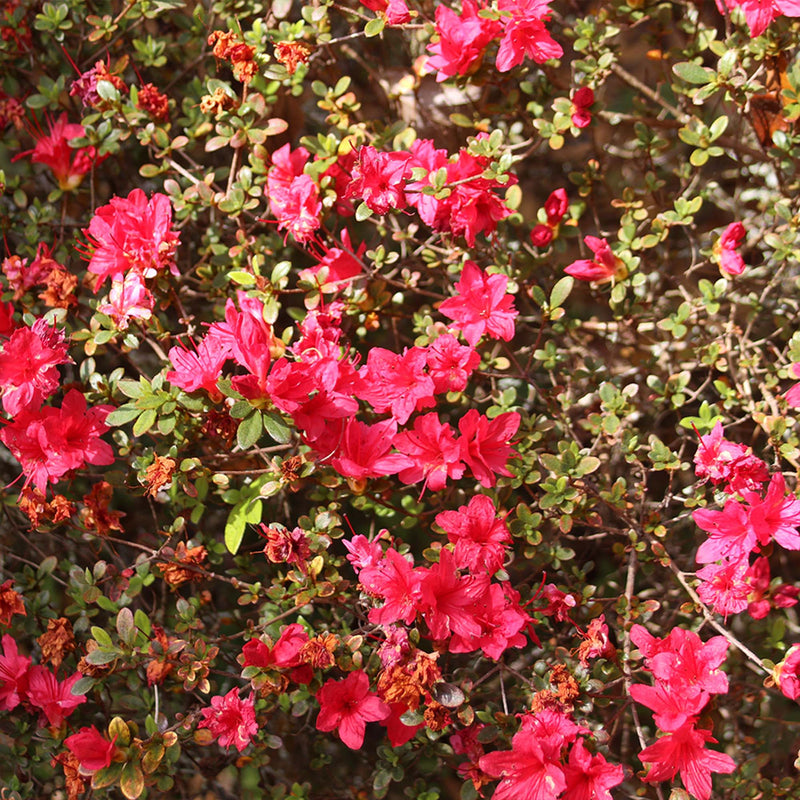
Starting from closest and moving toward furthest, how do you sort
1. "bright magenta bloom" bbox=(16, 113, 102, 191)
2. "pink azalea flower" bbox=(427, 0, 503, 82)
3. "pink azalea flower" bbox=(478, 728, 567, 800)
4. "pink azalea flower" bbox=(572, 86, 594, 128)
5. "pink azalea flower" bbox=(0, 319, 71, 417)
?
"pink azalea flower" bbox=(478, 728, 567, 800) < "pink azalea flower" bbox=(0, 319, 71, 417) < "pink azalea flower" bbox=(427, 0, 503, 82) < "pink azalea flower" bbox=(572, 86, 594, 128) < "bright magenta bloom" bbox=(16, 113, 102, 191)

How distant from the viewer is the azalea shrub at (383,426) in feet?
4.34

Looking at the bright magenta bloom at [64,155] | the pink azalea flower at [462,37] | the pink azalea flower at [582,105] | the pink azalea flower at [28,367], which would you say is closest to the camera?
the pink azalea flower at [28,367]

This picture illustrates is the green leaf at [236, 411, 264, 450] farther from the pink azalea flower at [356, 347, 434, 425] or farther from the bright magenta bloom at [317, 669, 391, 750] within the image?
the bright magenta bloom at [317, 669, 391, 750]

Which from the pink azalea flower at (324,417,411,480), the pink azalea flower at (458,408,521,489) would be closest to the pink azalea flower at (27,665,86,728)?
the pink azalea flower at (324,417,411,480)

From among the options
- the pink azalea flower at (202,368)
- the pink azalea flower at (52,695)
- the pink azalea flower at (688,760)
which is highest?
the pink azalea flower at (202,368)

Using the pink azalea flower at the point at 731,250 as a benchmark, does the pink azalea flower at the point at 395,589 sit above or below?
below

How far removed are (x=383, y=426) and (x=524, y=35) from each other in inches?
26.5

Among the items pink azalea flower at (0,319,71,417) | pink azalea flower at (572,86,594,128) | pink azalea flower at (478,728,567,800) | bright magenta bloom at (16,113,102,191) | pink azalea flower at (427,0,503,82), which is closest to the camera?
pink azalea flower at (478,728,567,800)

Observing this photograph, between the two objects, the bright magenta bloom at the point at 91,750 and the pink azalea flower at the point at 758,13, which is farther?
the pink azalea flower at the point at 758,13

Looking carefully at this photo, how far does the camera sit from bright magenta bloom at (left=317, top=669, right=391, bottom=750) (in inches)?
52.1

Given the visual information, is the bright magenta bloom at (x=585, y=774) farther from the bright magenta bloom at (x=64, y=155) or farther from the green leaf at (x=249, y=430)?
the bright magenta bloom at (x=64, y=155)

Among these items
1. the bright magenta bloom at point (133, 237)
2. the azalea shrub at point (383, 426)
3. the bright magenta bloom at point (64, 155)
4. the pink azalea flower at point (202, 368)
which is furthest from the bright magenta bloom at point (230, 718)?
the bright magenta bloom at point (64, 155)

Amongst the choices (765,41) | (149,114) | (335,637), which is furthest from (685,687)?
(149,114)

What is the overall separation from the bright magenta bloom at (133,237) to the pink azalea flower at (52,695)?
0.63 metres
